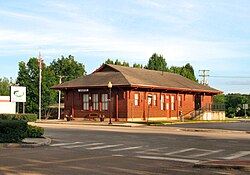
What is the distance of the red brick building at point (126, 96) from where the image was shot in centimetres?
4888

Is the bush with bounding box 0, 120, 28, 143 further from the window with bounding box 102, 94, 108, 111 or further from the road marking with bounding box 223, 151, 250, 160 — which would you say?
the window with bounding box 102, 94, 108, 111

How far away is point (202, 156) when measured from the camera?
15836 mm

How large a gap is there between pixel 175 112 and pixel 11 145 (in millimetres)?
39671

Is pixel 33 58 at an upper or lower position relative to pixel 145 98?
upper

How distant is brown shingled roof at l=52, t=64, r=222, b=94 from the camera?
49469mm

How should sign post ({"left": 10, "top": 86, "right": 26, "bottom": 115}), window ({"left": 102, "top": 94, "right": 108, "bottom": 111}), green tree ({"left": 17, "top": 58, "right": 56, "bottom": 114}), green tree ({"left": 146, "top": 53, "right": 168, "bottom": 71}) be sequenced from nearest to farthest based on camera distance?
window ({"left": 102, "top": 94, "right": 108, "bottom": 111})
sign post ({"left": 10, "top": 86, "right": 26, "bottom": 115})
green tree ({"left": 17, "top": 58, "right": 56, "bottom": 114})
green tree ({"left": 146, "top": 53, "right": 168, "bottom": 71})

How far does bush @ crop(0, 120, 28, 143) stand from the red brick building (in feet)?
87.6

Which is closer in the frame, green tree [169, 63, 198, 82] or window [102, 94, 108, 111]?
window [102, 94, 108, 111]

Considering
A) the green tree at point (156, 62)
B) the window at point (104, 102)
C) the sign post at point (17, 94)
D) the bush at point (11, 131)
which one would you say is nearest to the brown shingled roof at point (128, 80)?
the window at point (104, 102)

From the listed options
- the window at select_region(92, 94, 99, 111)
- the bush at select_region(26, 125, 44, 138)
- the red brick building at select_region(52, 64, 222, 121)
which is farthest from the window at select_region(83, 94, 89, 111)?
the bush at select_region(26, 125, 44, 138)

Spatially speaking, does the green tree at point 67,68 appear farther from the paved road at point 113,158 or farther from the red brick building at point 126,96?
the paved road at point 113,158

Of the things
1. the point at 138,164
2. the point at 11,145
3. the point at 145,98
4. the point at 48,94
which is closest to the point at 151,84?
the point at 145,98

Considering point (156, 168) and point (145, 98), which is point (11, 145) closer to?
point (156, 168)

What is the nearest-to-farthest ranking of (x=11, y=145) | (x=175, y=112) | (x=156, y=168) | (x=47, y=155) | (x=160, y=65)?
(x=156, y=168)
(x=47, y=155)
(x=11, y=145)
(x=175, y=112)
(x=160, y=65)
